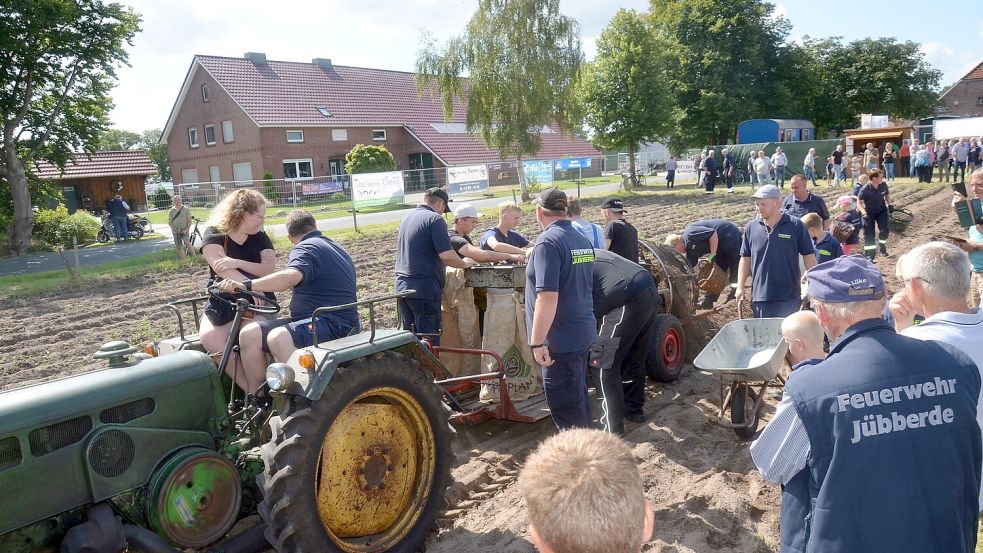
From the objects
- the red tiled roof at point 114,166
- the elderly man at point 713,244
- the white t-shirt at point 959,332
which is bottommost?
the elderly man at point 713,244

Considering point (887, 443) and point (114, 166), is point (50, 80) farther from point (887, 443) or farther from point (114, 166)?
point (887, 443)

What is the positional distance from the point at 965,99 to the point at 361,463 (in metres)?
72.9

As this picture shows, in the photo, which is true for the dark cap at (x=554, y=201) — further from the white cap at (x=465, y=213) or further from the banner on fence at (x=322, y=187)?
the banner on fence at (x=322, y=187)

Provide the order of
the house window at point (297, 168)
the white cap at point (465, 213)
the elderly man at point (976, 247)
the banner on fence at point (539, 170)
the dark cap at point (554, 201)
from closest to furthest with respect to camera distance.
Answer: the dark cap at point (554, 201) < the elderly man at point (976, 247) < the white cap at point (465, 213) < the banner on fence at point (539, 170) < the house window at point (297, 168)

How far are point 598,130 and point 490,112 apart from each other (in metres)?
6.24

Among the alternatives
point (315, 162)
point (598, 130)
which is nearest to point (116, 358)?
point (598, 130)

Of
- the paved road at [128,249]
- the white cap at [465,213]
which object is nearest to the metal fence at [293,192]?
the paved road at [128,249]

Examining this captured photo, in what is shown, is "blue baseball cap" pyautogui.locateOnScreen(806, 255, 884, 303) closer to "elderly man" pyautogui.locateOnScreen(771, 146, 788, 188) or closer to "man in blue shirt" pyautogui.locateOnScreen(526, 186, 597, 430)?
"man in blue shirt" pyautogui.locateOnScreen(526, 186, 597, 430)

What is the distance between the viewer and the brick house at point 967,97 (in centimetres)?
6047

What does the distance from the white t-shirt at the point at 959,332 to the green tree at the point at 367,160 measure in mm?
28628

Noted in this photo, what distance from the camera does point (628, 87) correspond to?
28625 millimetres

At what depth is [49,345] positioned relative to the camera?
8.80m

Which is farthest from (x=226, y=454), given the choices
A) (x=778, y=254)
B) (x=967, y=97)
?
(x=967, y=97)

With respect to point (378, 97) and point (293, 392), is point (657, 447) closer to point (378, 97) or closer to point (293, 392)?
point (293, 392)
